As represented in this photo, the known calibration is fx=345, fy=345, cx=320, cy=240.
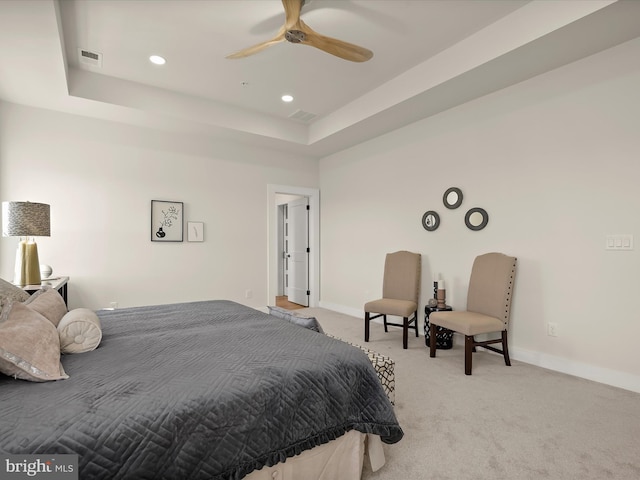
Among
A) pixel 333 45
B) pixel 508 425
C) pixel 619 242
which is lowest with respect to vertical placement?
pixel 508 425

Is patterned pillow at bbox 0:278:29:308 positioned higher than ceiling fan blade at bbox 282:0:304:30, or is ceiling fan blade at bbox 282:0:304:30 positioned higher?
ceiling fan blade at bbox 282:0:304:30

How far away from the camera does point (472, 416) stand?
87.5 inches

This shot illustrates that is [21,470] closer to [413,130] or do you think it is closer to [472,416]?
[472,416]

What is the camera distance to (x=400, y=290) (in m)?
4.20

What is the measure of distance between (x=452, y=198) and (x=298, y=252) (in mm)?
3428

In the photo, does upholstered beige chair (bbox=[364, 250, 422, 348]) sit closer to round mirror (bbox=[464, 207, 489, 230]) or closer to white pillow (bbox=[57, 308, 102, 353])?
round mirror (bbox=[464, 207, 489, 230])

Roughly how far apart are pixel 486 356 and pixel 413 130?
278 centimetres

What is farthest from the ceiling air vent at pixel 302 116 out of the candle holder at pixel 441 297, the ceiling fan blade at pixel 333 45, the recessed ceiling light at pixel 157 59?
the candle holder at pixel 441 297

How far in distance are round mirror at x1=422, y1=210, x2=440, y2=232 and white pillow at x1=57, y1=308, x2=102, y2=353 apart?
3.51 metres

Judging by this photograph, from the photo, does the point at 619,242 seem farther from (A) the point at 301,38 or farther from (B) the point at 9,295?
(B) the point at 9,295

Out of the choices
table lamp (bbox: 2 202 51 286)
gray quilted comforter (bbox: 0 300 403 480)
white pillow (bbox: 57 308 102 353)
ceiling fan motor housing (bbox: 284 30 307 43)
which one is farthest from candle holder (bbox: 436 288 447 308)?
table lamp (bbox: 2 202 51 286)

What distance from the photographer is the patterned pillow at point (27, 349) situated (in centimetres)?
123

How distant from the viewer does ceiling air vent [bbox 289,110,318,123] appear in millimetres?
4714

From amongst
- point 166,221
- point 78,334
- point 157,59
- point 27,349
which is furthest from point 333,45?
point 166,221
